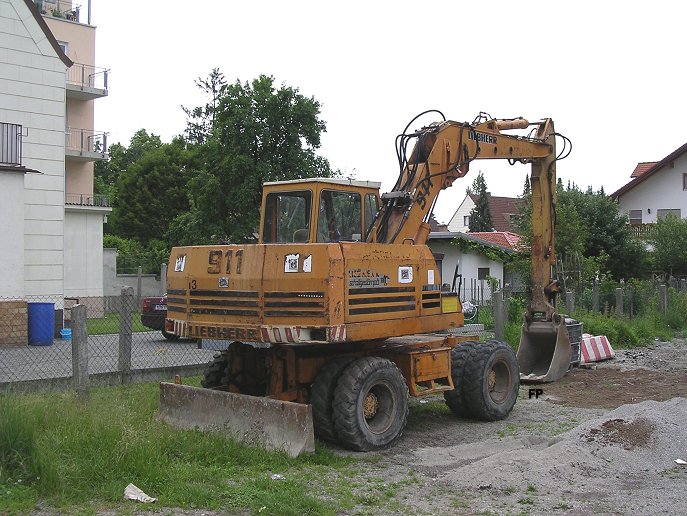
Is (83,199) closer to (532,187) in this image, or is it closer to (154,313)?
(154,313)

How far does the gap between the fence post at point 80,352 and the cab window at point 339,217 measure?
309cm

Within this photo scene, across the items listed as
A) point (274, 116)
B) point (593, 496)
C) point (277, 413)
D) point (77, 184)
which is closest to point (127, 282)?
point (77, 184)

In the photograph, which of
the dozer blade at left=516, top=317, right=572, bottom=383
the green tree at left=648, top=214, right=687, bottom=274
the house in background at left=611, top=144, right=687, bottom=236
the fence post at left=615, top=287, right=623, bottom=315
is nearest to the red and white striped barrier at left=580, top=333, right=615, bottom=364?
the dozer blade at left=516, top=317, right=572, bottom=383

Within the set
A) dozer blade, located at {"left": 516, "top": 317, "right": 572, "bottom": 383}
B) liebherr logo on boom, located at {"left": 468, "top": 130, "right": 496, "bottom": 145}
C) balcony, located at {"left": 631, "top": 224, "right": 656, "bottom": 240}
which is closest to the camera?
liebherr logo on boom, located at {"left": 468, "top": 130, "right": 496, "bottom": 145}

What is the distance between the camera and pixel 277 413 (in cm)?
855

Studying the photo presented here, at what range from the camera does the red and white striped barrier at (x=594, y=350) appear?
1647cm

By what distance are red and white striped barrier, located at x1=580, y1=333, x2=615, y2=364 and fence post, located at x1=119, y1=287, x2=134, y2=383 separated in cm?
907

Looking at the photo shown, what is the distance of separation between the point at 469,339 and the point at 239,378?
10.7 feet

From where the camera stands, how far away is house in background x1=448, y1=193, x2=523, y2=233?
70438mm

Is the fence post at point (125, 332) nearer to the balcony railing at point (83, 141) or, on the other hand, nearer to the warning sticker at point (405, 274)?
the warning sticker at point (405, 274)

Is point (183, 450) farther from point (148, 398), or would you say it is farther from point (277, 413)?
point (148, 398)

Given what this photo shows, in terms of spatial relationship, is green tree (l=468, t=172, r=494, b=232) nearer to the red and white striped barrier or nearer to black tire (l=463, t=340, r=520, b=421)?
the red and white striped barrier

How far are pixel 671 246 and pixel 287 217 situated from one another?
1243 inches

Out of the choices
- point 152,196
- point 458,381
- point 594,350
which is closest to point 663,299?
point 594,350
